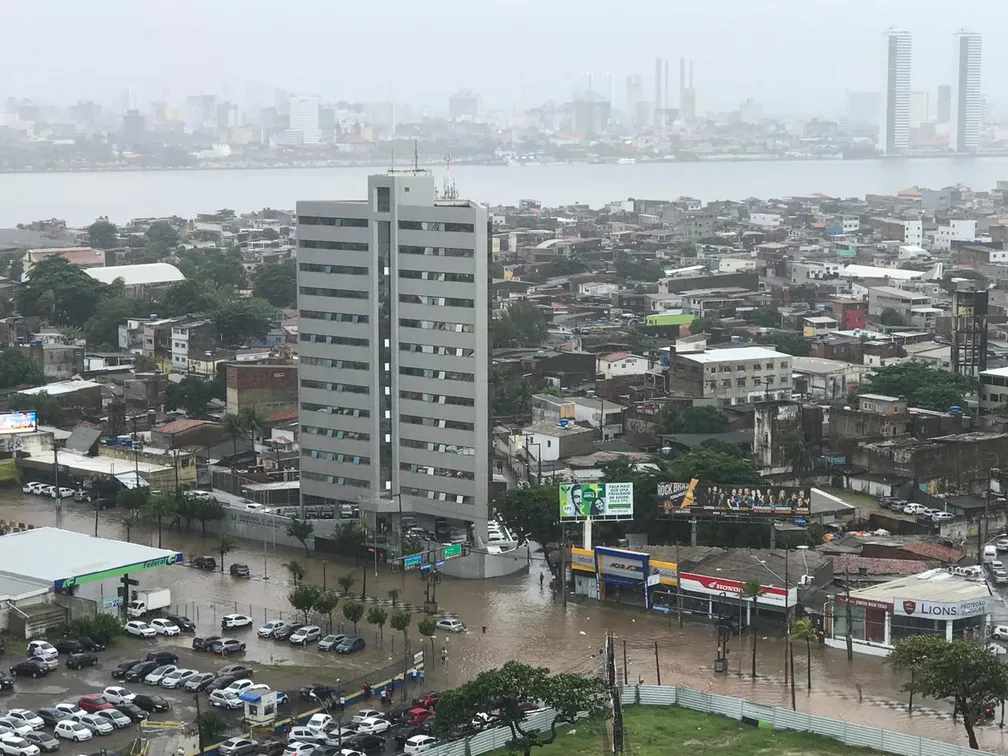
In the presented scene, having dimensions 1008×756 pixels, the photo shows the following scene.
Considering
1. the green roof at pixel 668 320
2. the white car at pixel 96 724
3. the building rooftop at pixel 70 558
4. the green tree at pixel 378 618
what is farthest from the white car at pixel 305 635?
the green roof at pixel 668 320

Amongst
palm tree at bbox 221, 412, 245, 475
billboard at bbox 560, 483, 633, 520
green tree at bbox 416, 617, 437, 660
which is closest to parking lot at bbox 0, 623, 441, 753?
green tree at bbox 416, 617, 437, 660

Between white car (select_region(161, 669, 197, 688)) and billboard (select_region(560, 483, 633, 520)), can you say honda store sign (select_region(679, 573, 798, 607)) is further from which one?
white car (select_region(161, 669, 197, 688))

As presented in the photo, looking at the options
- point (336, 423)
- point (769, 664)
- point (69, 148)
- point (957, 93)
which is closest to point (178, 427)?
point (336, 423)

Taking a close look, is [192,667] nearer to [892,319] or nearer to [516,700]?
[516,700]

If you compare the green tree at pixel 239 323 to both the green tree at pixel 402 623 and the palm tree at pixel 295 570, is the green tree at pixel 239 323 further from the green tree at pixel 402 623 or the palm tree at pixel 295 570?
the green tree at pixel 402 623

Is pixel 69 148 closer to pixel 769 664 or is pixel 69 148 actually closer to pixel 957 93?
pixel 957 93

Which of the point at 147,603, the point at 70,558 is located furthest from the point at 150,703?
the point at 70,558

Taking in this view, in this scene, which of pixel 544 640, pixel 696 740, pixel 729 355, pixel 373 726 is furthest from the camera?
pixel 729 355
